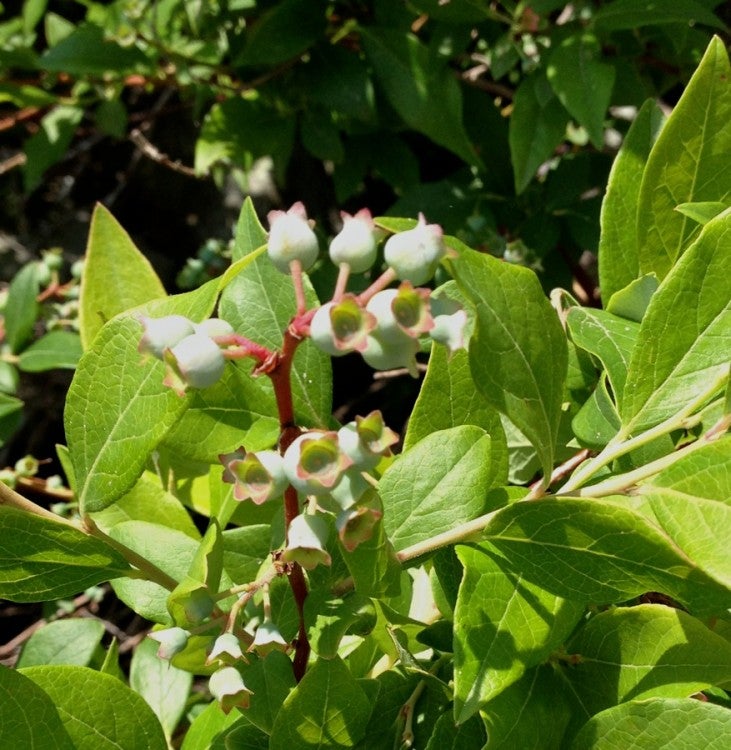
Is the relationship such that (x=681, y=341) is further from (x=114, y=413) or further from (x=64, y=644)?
(x=64, y=644)

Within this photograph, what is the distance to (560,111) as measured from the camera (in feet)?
4.96

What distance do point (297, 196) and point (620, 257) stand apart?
182 centimetres

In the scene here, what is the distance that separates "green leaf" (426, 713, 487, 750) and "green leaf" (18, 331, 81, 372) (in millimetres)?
987

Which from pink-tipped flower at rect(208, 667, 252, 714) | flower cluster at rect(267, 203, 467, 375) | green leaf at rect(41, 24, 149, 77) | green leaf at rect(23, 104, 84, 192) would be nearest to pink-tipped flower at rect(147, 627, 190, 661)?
pink-tipped flower at rect(208, 667, 252, 714)

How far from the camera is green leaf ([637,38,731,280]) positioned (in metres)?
0.84

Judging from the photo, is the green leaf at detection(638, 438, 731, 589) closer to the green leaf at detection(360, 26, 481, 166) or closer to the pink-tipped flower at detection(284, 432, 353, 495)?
the pink-tipped flower at detection(284, 432, 353, 495)

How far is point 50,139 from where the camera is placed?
2.03 metres

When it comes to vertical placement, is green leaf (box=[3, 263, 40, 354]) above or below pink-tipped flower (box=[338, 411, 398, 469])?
below

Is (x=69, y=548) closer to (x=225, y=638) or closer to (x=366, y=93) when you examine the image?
(x=225, y=638)

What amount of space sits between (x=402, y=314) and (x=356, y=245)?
0.27 ft

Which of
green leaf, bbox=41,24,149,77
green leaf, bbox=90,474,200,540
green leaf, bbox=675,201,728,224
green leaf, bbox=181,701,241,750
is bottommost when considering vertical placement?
green leaf, bbox=181,701,241,750

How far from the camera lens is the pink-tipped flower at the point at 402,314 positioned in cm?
51

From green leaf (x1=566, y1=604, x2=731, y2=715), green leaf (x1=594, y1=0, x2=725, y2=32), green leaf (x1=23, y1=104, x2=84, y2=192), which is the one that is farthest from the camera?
green leaf (x1=23, y1=104, x2=84, y2=192)

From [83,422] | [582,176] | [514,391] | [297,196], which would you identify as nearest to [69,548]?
[83,422]
